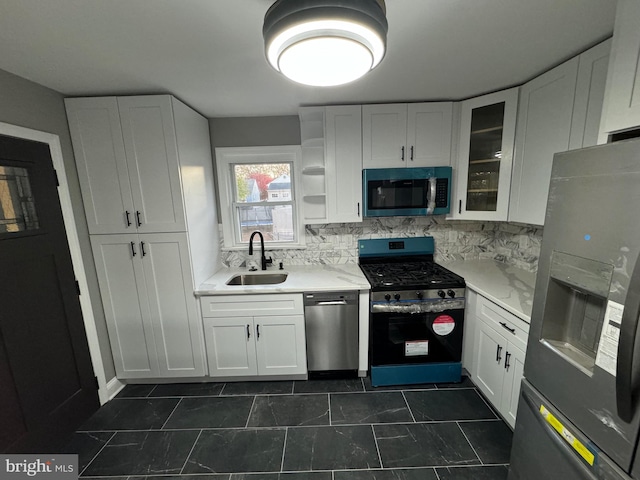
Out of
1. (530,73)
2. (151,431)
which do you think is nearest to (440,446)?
(151,431)

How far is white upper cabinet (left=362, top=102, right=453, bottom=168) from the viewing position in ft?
7.23

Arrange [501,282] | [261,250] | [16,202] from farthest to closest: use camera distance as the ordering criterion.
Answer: [261,250] → [501,282] → [16,202]

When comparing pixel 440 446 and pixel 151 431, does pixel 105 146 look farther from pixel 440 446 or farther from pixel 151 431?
pixel 440 446

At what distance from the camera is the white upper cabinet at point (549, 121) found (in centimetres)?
139

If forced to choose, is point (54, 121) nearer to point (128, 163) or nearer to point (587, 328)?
point (128, 163)

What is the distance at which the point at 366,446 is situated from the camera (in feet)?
5.46

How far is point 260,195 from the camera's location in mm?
2672

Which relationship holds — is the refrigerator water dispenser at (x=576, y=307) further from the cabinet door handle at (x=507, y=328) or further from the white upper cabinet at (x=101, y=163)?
the white upper cabinet at (x=101, y=163)

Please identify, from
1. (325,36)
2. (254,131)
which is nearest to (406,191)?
(254,131)

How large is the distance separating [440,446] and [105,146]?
125 inches

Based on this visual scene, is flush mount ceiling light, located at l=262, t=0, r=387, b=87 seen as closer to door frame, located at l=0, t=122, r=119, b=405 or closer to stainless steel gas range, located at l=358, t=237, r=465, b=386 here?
stainless steel gas range, located at l=358, t=237, r=465, b=386

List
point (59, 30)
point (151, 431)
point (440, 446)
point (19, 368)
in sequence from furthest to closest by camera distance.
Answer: point (151, 431) < point (440, 446) < point (19, 368) < point (59, 30)

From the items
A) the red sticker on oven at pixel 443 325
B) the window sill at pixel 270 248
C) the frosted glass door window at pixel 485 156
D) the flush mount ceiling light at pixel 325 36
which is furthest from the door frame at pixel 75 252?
the frosted glass door window at pixel 485 156

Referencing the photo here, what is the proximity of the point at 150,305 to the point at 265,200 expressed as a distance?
1.40 m
